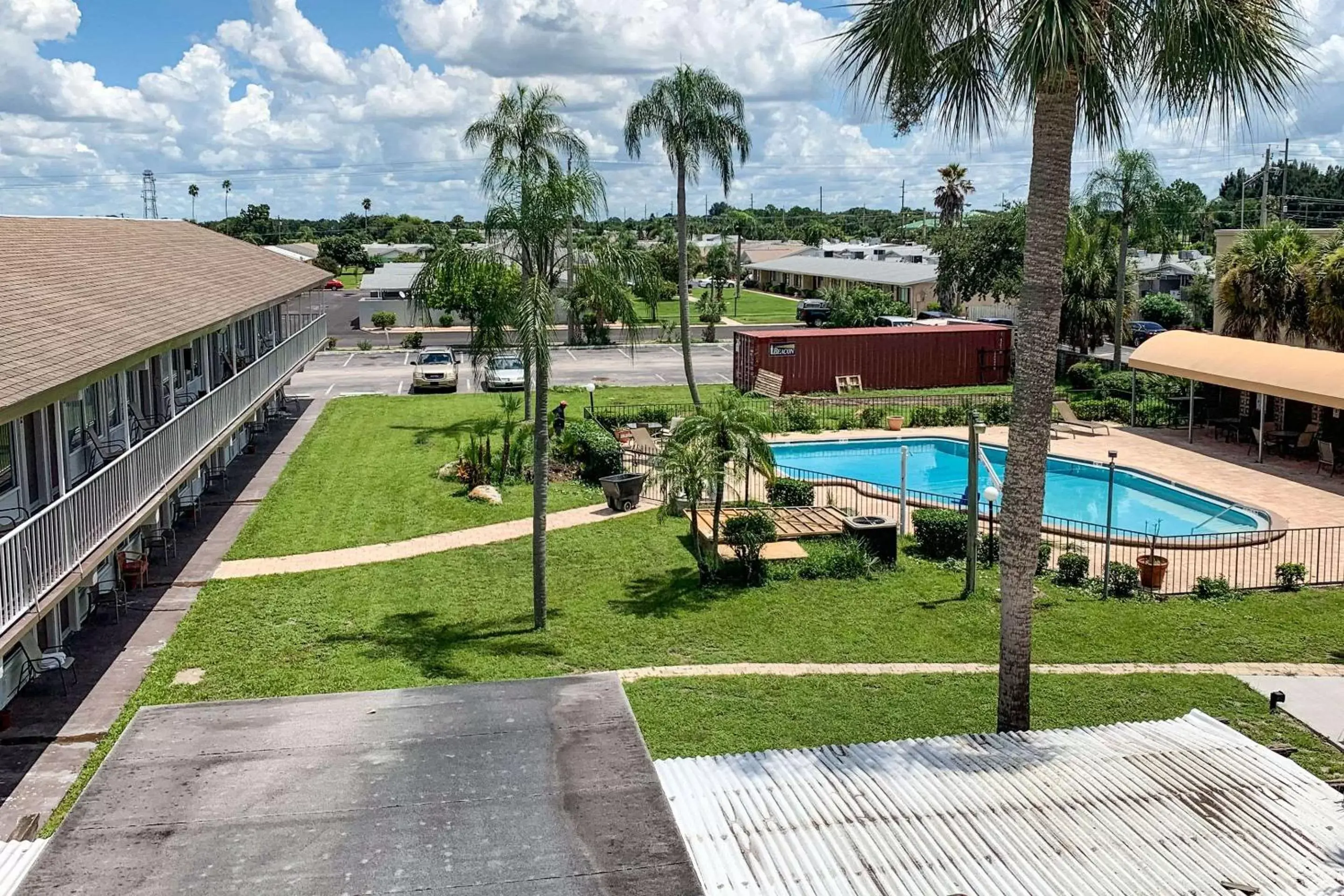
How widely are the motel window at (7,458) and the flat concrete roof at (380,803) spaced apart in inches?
273

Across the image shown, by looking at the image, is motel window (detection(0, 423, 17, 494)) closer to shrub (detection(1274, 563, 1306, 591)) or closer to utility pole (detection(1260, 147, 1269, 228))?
shrub (detection(1274, 563, 1306, 591))

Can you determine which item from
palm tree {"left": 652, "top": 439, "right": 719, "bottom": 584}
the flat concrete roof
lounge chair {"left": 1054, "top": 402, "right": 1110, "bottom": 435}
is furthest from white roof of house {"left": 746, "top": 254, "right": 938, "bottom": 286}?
the flat concrete roof

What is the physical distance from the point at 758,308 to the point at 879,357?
36735 mm

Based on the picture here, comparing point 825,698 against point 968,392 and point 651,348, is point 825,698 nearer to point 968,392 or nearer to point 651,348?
point 968,392

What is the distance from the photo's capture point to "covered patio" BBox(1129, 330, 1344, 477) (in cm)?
2858

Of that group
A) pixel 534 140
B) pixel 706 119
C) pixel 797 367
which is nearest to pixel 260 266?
pixel 534 140

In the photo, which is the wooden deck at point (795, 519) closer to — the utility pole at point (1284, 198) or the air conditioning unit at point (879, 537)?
the air conditioning unit at point (879, 537)

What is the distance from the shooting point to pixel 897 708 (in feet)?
48.2

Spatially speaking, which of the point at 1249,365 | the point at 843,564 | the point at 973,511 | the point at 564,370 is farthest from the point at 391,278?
the point at 973,511

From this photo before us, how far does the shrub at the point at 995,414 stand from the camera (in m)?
36.7

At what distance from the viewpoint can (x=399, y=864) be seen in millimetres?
7238

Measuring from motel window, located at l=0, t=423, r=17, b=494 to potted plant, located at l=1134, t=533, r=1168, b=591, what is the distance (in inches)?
676

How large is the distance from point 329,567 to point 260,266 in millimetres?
15713

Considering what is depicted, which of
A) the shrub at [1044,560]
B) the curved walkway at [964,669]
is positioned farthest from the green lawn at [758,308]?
the curved walkway at [964,669]
